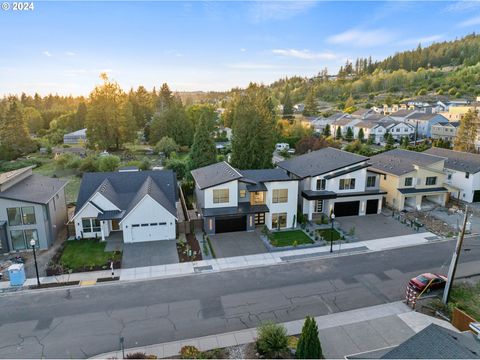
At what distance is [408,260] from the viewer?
26.0m

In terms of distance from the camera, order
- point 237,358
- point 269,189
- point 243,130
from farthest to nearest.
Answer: point 243,130, point 269,189, point 237,358

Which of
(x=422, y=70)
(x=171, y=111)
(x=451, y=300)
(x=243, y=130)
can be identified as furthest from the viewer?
(x=422, y=70)

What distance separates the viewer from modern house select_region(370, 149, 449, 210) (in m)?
37.3

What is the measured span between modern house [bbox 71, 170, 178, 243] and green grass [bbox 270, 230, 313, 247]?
9.14 m

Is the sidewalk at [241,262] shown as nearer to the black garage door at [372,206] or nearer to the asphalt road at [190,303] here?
the asphalt road at [190,303]

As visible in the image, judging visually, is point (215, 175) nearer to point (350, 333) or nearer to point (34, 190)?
point (34, 190)

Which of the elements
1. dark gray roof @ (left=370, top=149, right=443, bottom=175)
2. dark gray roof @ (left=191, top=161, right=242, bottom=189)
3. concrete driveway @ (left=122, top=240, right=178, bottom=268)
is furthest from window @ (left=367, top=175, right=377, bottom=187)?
concrete driveway @ (left=122, top=240, right=178, bottom=268)

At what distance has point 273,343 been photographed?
1569 cm

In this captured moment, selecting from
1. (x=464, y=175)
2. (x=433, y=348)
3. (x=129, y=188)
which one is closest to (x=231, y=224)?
(x=129, y=188)

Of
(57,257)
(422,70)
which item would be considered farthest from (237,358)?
(422,70)

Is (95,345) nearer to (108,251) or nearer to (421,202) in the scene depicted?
(108,251)

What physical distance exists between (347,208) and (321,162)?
5.87m

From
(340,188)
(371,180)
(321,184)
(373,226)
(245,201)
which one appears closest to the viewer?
(245,201)

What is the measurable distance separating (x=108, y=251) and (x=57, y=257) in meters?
3.76
